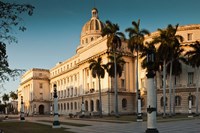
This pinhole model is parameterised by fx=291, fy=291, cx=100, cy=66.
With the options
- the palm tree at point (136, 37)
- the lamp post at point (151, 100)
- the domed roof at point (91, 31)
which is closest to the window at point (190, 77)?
the palm tree at point (136, 37)

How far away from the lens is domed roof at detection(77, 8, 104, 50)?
11794 cm

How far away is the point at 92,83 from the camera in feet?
283

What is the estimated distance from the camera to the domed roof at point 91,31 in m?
118

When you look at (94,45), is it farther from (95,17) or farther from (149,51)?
(149,51)

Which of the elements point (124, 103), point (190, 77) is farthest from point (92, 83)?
point (190, 77)

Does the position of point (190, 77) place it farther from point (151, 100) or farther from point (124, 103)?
point (151, 100)

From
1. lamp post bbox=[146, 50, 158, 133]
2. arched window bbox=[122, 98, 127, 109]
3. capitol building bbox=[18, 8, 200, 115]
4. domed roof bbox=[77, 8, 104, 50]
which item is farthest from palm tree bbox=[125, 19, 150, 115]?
domed roof bbox=[77, 8, 104, 50]

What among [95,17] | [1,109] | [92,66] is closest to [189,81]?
[92,66]

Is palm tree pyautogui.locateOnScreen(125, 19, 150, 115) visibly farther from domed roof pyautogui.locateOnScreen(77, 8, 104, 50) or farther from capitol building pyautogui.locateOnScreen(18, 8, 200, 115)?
domed roof pyautogui.locateOnScreen(77, 8, 104, 50)

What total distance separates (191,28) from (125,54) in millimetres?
18297

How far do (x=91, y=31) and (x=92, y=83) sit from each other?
38184mm

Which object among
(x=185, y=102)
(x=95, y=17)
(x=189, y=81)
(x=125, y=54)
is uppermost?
(x=95, y=17)

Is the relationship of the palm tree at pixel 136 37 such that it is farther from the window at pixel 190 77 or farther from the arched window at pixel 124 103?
the arched window at pixel 124 103

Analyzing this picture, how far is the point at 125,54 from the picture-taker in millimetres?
77938
